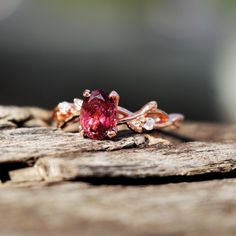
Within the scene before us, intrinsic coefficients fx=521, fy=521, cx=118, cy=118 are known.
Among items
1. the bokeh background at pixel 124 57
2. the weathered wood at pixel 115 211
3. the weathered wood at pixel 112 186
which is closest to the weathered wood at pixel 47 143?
the weathered wood at pixel 112 186

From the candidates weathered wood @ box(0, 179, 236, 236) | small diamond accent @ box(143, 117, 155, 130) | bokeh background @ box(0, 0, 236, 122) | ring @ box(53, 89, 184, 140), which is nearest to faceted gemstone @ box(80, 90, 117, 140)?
ring @ box(53, 89, 184, 140)

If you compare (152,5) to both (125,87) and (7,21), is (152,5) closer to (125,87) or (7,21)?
(7,21)

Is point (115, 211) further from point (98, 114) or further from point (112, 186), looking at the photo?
point (98, 114)

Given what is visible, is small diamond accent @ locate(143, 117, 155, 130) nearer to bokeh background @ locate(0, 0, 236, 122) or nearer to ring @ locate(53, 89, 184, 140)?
ring @ locate(53, 89, 184, 140)

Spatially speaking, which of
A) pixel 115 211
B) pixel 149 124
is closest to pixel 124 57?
pixel 149 124

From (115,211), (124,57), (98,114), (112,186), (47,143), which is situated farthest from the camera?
(124,57)

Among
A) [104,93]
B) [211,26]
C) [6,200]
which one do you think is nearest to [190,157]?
[104,93]

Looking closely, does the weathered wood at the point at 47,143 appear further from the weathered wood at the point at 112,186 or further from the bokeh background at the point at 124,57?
the bokeh background at the point at 124,57
